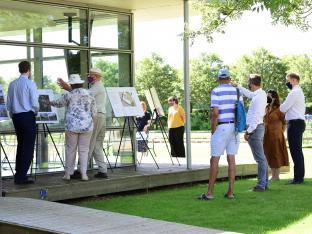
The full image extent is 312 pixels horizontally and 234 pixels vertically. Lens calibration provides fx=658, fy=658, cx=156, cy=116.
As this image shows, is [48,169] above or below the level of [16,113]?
below

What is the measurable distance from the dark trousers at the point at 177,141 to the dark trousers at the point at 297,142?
4.85m

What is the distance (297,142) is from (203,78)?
54.0 meters

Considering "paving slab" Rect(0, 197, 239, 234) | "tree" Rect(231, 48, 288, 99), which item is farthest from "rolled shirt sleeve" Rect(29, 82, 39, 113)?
"tree" Rect(231, 48, 288, 99)

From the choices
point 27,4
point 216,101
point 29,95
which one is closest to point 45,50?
point 27,4

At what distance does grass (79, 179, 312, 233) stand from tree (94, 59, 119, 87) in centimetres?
273

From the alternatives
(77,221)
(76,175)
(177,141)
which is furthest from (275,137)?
(77,221)

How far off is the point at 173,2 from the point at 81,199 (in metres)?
4.38

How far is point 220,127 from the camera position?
30.2ft

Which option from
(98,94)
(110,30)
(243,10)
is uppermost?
(110,30)

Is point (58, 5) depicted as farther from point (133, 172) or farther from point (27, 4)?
point (133, 172)

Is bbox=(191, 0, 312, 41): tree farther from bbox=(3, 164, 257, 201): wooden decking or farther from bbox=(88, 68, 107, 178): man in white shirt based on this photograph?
bbox=(3, 164, 257, 201): wooden decking

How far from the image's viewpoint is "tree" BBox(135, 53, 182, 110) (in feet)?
212

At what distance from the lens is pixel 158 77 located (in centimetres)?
6750

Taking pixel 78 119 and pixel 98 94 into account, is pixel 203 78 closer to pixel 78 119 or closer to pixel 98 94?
pixel 98 94
